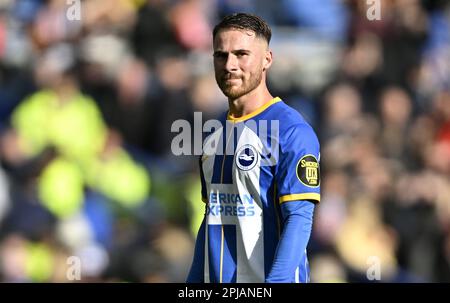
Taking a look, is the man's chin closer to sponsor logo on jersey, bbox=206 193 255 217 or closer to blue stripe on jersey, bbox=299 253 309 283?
sponsor logo on jersey, bbox=206 193 255 217

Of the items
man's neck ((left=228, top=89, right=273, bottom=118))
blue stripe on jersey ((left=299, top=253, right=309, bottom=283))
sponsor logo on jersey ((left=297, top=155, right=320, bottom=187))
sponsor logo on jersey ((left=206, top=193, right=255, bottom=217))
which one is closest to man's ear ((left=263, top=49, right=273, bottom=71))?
man's neck ((left=228, top=89, right=273, bottom=118))

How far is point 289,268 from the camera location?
3686 mm

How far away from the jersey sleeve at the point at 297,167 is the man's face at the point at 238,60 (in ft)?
0.95

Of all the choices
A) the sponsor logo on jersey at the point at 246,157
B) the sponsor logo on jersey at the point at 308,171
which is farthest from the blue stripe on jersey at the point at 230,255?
the sponsor logo on jersey at the point at 308,171

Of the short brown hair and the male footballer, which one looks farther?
the short brown hair

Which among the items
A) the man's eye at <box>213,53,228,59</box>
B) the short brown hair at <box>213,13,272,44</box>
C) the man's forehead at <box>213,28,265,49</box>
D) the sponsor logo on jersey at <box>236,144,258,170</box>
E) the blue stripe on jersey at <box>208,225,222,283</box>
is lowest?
the blue stripe on jersey at <box>208,225,222,283</box>

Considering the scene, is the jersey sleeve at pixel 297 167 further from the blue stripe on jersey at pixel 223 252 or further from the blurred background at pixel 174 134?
the blurred background at pixel 174 134

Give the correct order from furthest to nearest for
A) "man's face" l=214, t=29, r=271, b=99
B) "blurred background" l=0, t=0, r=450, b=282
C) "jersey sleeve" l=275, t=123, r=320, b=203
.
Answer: "blurred background" l=0, t=0, r=450, b=282
"man's face" l=214, t=29, r=271, b=99
"jersey sleeve" l=275, t=123, r=320, b=203

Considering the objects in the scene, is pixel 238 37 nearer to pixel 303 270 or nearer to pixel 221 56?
pixel 221 56

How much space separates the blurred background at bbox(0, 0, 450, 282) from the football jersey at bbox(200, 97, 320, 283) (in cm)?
405

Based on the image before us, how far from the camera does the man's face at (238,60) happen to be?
3.88m

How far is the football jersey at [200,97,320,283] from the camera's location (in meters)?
3.81
